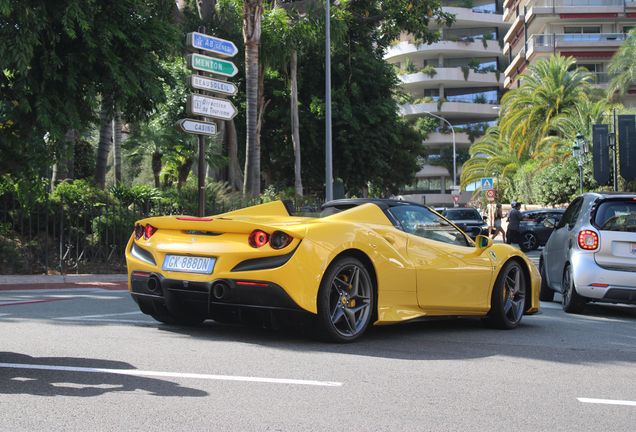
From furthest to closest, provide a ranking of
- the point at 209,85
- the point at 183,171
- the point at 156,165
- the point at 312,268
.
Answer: the point at 156,165 → the point at 183,171 → the point at 209,85 → the point at 312,268

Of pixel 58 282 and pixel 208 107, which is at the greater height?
pixel 208 107

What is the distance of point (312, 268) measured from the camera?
536cm

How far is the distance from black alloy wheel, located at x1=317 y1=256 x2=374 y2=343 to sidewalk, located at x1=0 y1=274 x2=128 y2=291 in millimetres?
7343

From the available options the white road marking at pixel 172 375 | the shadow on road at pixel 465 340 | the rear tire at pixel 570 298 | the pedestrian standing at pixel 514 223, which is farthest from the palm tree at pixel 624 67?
the white road marking at pixel 172 375

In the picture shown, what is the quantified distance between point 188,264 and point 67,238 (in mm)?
10357

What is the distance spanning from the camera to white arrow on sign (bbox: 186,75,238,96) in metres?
12.0

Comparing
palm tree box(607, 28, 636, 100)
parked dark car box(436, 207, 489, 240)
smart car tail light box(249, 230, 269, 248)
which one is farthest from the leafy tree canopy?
palm tree box(607, 28, 636, 100)

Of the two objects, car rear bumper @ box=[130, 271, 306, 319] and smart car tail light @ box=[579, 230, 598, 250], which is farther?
smart car tail light @ box=[579, 230, 598, 250]

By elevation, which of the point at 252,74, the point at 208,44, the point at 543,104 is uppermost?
the point at 543,104

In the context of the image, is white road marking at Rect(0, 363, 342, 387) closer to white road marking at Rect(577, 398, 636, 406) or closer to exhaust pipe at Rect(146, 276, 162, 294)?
exhaust pipe at Rect(146, 276, 162, 294)

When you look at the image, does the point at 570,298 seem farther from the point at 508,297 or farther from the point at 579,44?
the point at 579,44

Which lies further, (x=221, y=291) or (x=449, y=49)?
(x=449, y=49)

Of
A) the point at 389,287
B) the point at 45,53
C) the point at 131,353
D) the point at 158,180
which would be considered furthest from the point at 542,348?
the point at 158,180

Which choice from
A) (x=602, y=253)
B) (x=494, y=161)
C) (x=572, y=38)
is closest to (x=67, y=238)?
(x=602, y=253)
